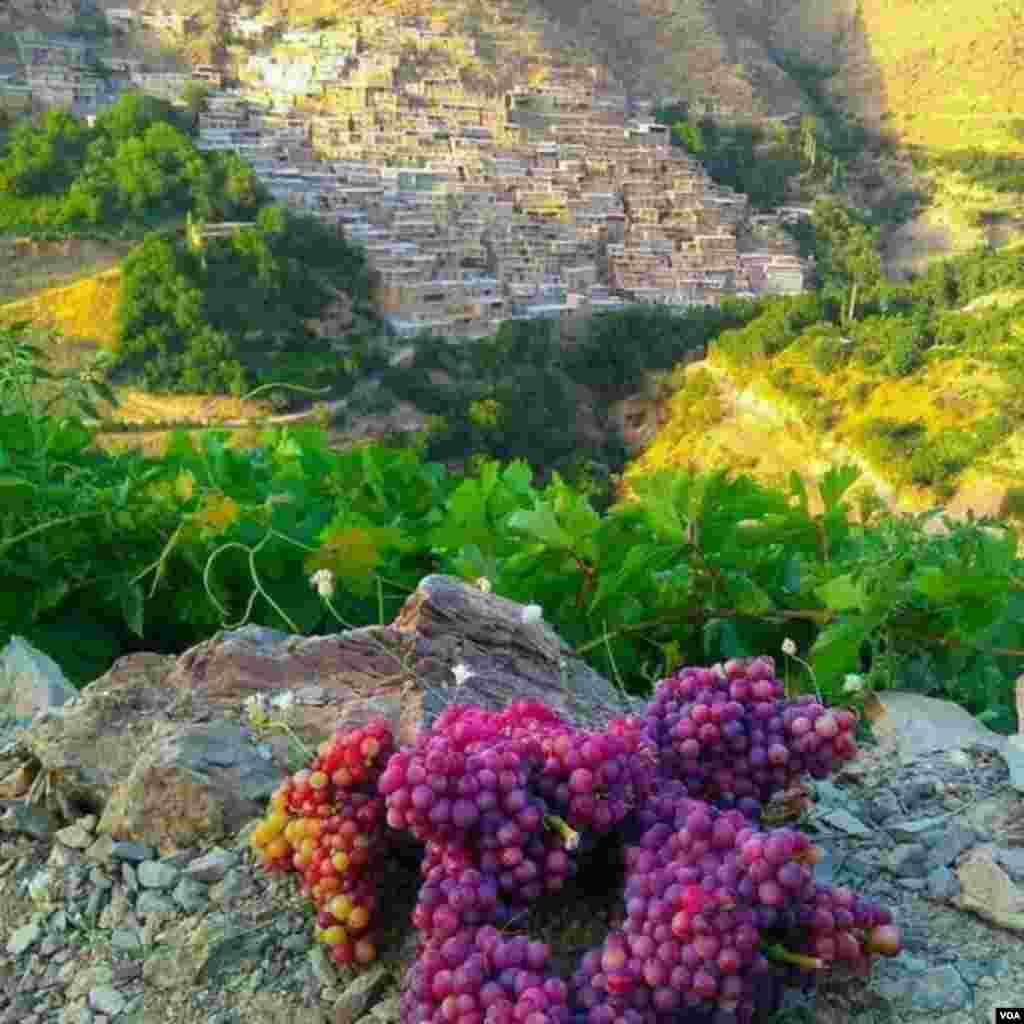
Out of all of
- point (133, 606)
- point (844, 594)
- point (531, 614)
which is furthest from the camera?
point (133, 606)

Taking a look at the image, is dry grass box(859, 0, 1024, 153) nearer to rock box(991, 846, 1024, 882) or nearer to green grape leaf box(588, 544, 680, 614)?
green grape leaf box(588, 544, 680, 614)

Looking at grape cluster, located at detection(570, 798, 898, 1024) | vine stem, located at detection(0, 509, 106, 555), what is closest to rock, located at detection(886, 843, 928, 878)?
grape cluster, located at detection(570, 798, 898, 1024)

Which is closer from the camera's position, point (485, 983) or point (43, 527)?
point (485, 983)

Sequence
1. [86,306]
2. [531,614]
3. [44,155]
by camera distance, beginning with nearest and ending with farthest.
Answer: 1. [531,614]
2. [86,306]
3. [44,155]

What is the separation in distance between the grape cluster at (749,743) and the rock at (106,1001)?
586 millimetres

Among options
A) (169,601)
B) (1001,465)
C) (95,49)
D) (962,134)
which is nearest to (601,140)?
(962,134)

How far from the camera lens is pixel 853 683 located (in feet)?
5.46

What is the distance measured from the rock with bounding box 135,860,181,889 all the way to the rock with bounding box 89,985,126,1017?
0.13 m

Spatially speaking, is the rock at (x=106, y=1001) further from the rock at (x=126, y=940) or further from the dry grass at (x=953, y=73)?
the dry grass at (x=953, y=73)

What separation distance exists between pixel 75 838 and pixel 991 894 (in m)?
1.01

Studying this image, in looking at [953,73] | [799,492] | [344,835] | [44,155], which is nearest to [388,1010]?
[344,835]

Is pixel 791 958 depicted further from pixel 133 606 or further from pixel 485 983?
pixel 133 606

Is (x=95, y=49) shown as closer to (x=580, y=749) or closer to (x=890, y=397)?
(x=890, y=397)

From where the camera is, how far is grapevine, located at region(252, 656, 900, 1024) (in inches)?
36.8
